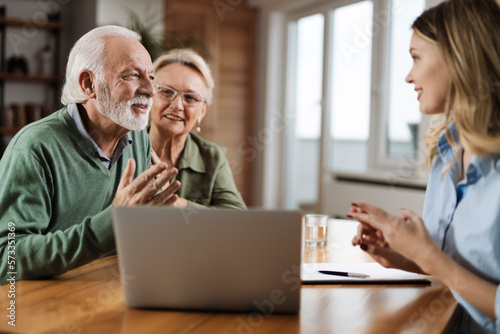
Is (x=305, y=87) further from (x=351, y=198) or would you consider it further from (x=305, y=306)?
(x=305, y=306)

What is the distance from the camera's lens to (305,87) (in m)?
5.30

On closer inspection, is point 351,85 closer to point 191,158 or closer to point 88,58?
point 191,158

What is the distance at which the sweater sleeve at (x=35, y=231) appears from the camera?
125 centimetres

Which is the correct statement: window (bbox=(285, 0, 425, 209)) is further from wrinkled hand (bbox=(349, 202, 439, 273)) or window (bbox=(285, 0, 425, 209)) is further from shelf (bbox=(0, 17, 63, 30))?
wrinkled hand (bbox=(349, 202, 439, 273))

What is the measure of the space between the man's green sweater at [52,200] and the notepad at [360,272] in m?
0.48

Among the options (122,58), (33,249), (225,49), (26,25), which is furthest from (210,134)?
(33,249)

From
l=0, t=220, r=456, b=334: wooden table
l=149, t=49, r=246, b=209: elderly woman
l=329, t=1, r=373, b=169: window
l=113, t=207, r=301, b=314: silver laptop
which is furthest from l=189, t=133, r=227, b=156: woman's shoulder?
l=329, t=1, r=373, b=169: window

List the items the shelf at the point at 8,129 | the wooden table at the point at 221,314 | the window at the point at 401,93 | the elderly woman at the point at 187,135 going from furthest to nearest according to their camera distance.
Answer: the shelf at the point at 8,129 < the window at the point at 401,93 < the elderly woman at the point at 187,135 < the wooden table at the point at 221,314

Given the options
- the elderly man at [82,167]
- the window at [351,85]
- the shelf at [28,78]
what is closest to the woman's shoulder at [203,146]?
the elderly man at [82,167]

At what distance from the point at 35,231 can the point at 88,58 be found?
55 cm

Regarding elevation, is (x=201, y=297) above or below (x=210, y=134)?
below

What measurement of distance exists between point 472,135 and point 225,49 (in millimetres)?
4424

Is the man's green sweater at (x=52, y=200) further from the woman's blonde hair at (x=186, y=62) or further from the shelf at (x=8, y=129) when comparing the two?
the shelf at (x=8, y=129)

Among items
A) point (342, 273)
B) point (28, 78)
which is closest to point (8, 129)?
point (28, 78)
